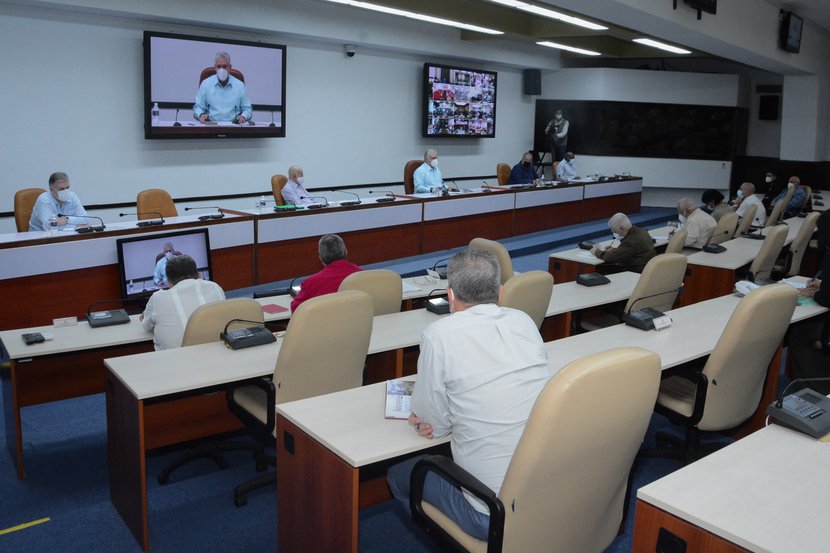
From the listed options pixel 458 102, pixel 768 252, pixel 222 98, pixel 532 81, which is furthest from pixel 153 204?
pixel 532 81

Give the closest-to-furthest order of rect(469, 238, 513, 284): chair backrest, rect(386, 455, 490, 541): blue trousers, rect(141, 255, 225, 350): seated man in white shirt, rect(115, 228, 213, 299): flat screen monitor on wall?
rect(386, 455, 490, 541): blue trousers, rect(141, 255, 225, 350): seated man in white shirt, rect(469, 238, 513, 284): chair backrest, rect(115, 228, 213, 299): flat screen monitor on wall

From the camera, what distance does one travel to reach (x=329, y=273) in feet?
13.6

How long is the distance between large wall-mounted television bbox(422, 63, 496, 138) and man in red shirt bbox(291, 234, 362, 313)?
8.00m

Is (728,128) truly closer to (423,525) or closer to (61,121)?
(61,121)

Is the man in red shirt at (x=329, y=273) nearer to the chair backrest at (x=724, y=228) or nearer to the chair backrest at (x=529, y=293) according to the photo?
the chair backrest at (x=529, y=293)

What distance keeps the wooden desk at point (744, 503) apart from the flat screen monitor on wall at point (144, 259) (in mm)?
4442

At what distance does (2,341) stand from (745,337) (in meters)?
3.46

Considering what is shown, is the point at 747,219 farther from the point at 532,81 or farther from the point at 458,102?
the point at 532,81

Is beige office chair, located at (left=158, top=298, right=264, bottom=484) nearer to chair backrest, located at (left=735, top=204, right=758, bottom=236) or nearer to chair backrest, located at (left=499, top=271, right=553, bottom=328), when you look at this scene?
chair backrest, located at (left=499, top=271, right=553, bottom=328)

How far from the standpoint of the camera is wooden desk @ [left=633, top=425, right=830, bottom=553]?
1.86 metres

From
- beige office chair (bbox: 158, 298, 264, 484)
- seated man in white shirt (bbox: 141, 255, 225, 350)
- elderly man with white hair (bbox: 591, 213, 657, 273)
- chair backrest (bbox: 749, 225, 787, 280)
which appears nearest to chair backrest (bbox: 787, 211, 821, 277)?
chair backrest (bbox: 749, 225, 787, 280)

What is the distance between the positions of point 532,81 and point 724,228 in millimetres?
7422

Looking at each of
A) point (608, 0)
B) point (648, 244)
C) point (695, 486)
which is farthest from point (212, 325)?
point (608, 0)

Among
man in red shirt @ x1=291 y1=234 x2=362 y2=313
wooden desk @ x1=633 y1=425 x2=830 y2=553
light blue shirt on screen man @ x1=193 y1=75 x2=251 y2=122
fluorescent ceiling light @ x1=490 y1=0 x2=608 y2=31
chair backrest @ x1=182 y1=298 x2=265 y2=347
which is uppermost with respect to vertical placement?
fluorescent ceiling light @ x1=490 y1=0 x2=608 y2=31
